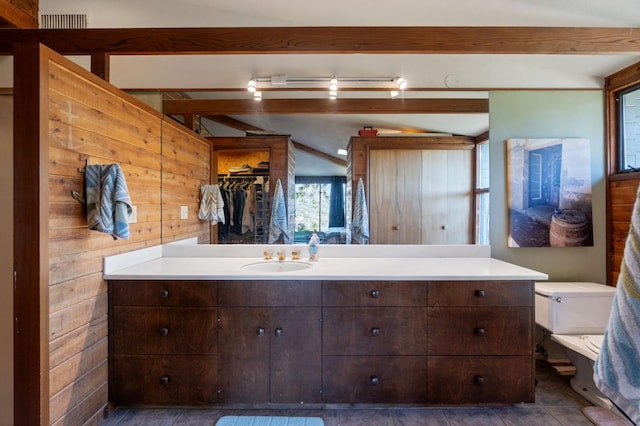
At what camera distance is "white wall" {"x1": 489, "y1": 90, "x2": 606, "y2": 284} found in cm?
226

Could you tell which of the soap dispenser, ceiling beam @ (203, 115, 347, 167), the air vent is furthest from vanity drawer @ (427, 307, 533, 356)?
the air vent

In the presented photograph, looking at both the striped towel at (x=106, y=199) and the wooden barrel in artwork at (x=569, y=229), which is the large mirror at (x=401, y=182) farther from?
the striped towel at (x=106, y=199)

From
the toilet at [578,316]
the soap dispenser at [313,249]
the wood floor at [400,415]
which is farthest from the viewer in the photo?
the soap dispenser at [313,249]

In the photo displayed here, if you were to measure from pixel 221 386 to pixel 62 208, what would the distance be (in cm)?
129

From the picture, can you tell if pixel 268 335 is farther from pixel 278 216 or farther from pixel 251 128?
pixel 251 128

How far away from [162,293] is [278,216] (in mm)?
956

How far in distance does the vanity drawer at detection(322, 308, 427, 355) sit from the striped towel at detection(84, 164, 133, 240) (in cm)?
124

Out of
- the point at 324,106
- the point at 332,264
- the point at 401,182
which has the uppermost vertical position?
the point at 324,106

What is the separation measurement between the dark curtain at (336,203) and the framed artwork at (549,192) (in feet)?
4.33

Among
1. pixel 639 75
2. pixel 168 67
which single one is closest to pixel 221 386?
pixel 168 67

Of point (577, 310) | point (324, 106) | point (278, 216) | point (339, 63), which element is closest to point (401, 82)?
point (339, 63)

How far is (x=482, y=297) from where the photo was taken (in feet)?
5.70

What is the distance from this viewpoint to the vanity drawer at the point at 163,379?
5.72ft

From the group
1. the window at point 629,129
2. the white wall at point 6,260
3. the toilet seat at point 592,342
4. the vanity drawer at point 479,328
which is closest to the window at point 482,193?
the vanity drawer at point 479,328
